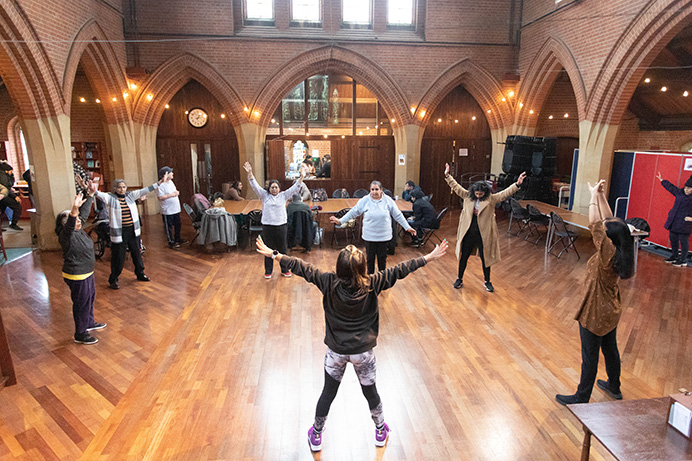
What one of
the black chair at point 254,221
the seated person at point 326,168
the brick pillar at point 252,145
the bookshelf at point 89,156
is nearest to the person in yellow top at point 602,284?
the black chair at point 254,221

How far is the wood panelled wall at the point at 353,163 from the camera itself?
1382 cm

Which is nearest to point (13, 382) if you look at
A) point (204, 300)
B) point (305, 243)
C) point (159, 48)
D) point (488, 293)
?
point (204, 300)

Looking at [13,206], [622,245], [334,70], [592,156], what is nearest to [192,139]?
[334,70]

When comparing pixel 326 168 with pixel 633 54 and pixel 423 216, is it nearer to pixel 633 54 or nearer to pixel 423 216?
pixel 423 216

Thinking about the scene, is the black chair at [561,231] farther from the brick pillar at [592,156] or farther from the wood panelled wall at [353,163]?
the wood panelled wall at [353,163]

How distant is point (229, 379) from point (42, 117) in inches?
280

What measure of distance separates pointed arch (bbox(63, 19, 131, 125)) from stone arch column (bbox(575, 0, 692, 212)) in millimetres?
10760

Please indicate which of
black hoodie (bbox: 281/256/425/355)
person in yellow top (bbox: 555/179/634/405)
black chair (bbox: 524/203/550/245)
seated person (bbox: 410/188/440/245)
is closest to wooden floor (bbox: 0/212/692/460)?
person in yellow top (bbox: 555/179/634/405)

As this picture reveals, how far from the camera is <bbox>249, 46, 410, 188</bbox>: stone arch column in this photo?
12102mm

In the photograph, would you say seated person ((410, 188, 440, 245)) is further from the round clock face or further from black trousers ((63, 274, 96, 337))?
the round clock face

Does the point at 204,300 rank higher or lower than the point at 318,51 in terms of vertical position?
lower

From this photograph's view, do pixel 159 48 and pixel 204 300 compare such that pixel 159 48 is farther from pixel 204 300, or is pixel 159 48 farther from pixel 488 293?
pixel 488 293

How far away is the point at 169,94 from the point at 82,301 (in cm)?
919

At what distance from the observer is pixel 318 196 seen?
10422mm
